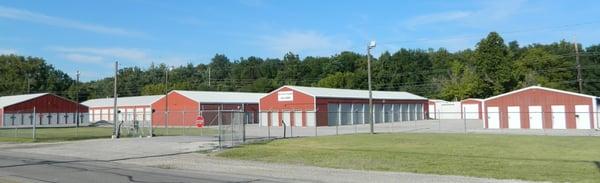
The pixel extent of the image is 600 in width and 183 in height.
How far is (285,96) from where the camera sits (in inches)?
2655

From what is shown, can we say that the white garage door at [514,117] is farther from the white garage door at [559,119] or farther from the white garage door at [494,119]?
the white garage door at [559,119]

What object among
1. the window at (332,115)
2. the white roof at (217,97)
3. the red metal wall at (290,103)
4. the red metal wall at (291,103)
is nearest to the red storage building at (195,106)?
the white roof at (217,97)

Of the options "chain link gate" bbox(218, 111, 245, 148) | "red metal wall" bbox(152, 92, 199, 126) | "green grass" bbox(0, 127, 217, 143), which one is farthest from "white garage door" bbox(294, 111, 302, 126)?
"chain link gate" bbox(218, 111, 245, 148)

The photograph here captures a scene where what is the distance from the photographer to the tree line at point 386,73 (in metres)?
92.9

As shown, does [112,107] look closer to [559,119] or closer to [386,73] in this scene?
[386,73]

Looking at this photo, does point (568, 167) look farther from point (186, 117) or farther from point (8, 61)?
point (8, 61)

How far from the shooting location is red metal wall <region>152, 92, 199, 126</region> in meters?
72.5

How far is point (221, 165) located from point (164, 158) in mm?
4543

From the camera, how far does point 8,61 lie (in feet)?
434

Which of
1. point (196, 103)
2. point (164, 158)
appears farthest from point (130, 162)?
point (196, 103)

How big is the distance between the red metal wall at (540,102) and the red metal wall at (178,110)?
3704cm

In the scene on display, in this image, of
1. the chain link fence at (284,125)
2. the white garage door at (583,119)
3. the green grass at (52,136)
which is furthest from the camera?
the white garage door at (583,119)

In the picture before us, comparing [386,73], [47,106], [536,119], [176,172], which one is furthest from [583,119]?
[386,73]

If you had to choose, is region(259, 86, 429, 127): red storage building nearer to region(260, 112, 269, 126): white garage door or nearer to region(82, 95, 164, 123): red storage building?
region(260, 112, 269, 126): white garage door
